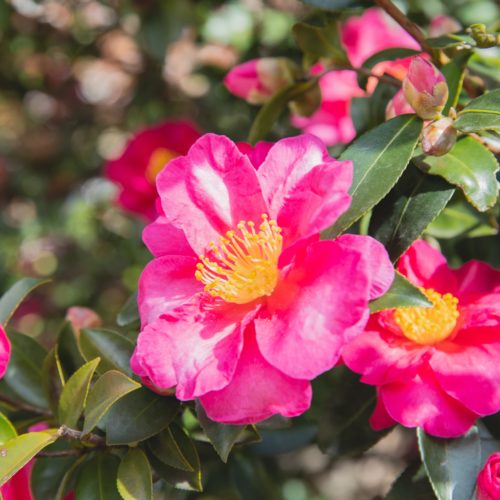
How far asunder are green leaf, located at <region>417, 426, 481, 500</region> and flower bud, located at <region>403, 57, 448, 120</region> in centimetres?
36

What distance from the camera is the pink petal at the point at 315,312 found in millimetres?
688

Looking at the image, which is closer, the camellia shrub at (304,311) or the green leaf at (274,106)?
the camellia shrub at (304,311)

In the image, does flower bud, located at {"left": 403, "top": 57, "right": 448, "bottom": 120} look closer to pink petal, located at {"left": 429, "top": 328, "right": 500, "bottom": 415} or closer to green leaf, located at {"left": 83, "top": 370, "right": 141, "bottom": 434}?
pink petal, located at {"left": 429, "top": 328, "right": 500, "bottom": 415}

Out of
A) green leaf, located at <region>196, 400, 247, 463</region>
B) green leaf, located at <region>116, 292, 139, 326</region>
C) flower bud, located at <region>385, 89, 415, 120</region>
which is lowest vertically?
green leaf, located at <region>116, 292, 139, 326</region>

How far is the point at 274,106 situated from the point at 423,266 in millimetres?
348

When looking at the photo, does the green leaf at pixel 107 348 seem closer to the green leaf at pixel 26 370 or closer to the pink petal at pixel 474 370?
the green leaf at pixel 26 370

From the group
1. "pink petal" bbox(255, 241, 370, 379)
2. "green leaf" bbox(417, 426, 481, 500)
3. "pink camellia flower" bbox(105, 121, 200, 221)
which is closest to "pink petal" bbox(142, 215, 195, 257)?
"pink petal" bbox(255, 241, 370, 379)

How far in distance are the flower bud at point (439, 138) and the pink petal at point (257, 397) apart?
11.9 inches

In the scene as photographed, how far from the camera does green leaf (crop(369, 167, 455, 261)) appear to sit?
0.81 meters

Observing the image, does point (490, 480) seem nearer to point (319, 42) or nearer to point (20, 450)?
point (20, 450)

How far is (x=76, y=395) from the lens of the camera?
829 mm

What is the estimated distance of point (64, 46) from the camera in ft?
7.20

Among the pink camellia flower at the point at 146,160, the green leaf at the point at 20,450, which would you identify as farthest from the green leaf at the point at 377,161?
the pink camellia flower at the point at 146,160

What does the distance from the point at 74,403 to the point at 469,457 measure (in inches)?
Answer: 17.4
